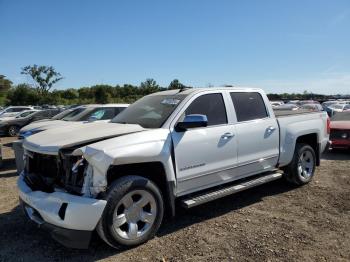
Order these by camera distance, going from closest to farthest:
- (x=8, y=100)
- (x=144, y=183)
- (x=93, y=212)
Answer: (x=93, y=212)
(x=144, y=183)
(x=8, y=100)

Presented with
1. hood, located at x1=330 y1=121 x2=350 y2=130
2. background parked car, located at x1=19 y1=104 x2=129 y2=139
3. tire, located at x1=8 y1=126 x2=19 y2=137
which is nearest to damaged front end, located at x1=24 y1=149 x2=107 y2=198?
background parked car, located at x1=19 y1=104 x2=129 y2=139

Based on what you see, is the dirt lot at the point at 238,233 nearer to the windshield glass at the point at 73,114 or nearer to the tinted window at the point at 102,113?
the tinted window at the point at 102,113

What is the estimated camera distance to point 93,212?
363cm

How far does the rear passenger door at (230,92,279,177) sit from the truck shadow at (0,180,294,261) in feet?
2.11

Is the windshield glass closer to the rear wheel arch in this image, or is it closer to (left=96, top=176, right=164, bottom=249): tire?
the rear wheel arch

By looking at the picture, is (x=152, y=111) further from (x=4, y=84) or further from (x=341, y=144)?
(x=4, y=84)

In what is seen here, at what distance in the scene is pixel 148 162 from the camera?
421 centimetres

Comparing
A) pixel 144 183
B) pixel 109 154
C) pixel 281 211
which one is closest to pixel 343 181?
pixel 281 211

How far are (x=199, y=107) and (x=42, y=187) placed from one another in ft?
7.65

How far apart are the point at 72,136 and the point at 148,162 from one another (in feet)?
3.39

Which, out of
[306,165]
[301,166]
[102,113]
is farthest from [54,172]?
[102,113]

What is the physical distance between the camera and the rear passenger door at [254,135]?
531 centimetres

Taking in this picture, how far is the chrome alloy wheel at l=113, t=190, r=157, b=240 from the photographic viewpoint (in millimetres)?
3953

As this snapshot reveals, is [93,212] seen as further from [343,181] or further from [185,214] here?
[343,181]
